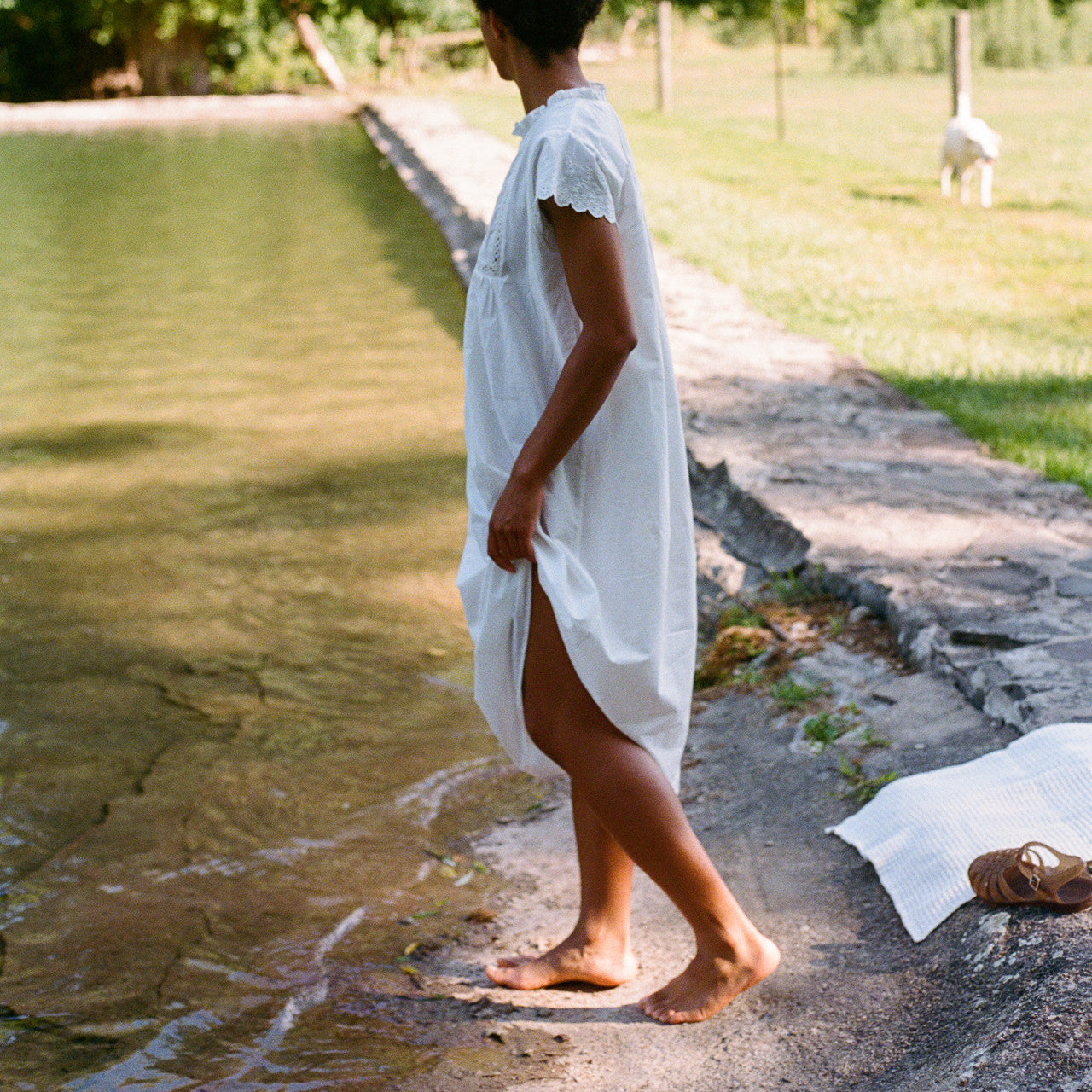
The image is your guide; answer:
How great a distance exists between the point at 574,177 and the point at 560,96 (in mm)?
185

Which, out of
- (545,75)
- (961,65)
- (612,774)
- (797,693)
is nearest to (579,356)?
(545,75)

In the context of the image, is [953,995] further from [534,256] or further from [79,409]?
[79,409]


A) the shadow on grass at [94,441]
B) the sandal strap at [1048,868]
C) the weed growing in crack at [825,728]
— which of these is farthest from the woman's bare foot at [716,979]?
the shadow on grass at [94,441]

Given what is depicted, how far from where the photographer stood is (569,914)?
2779mm

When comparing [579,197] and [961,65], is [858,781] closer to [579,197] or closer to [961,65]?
[579,197]

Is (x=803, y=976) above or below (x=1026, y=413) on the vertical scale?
below

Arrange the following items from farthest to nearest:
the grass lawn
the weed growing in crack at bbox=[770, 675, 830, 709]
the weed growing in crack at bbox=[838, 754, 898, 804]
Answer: the grass lawn
the weed growing in crack at bbox=[770, 675, 830, 709]
the weed growing in crack at bbox=[838, 754, 898, 804]

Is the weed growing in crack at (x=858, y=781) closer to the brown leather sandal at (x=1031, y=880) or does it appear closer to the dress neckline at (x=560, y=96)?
the brown leather sandal at (x=1031, y=880)

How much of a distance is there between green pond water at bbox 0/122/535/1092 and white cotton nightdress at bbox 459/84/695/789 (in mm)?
784

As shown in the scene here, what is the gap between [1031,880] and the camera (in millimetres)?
2158

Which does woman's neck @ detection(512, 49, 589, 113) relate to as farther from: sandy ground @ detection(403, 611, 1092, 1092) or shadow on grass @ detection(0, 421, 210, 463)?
shadow on grass @ detection(0, 421, 210, 463)

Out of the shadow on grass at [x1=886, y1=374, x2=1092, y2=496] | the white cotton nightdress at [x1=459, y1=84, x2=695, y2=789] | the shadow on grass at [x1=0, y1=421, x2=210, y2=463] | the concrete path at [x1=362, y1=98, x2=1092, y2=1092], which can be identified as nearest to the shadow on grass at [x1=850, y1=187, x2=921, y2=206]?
the shadow on grass at [x1=886, y1=374, x2=1092, y2=496]

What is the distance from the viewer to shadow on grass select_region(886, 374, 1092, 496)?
467 cm

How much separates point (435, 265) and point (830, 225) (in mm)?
3138
